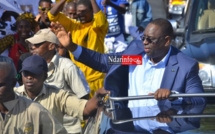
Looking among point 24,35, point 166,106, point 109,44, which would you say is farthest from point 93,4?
point 166,106

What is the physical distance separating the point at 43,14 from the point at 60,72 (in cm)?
348

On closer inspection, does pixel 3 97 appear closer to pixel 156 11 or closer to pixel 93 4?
pixel 93 4

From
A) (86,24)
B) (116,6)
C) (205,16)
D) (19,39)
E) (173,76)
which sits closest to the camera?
(173,76)

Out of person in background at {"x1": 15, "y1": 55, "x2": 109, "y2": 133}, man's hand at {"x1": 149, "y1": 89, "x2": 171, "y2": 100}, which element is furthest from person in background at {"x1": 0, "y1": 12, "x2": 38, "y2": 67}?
man's hand at {"x1": 149, "y1": 89, "x2": 171, "y2": 100}

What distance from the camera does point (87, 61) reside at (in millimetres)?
5859

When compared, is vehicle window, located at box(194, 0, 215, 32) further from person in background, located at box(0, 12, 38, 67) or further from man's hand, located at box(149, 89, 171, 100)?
man's hand, located at box(149, 89, 171, 100)

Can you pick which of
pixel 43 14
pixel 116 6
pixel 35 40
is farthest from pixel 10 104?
pixel 116 6

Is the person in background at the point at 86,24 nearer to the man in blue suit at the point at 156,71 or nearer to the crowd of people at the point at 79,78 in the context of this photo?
the crowd of people at the point at 79,78

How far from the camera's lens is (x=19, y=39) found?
29.2ft

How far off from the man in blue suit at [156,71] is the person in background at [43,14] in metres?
4.12

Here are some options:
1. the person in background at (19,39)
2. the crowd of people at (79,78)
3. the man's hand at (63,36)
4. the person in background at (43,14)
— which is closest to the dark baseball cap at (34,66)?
the crowd of people at (79,78)

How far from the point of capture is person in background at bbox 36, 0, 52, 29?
9500 mm

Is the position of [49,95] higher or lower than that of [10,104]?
lower

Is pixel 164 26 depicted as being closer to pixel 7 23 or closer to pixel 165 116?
pixel 165 116
